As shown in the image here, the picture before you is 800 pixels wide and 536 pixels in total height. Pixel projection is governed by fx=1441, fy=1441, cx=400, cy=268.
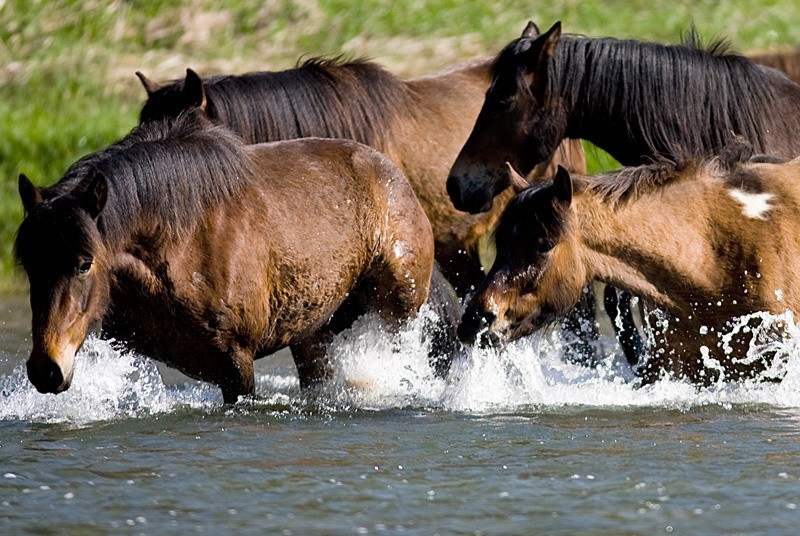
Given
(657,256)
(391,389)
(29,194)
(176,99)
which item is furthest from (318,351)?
(29,194)

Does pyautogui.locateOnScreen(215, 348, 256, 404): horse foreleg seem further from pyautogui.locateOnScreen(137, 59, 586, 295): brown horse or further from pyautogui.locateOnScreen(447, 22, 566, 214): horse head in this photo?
pyautogui.locateOnScreen(447, 22, 566, 214): horse head

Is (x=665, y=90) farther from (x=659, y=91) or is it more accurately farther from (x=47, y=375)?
(x=47, y=375)

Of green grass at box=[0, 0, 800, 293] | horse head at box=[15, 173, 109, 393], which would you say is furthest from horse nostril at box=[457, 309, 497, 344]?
green grass at box=[0, 0, 800, 293]

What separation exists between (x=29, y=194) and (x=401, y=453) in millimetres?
1802

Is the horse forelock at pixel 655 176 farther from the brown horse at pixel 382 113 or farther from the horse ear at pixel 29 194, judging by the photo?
the horse ear at pixel 29 194

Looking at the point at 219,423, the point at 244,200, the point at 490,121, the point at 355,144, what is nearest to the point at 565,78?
the point at 490,121

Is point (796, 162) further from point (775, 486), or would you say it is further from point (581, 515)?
point (581, 515)

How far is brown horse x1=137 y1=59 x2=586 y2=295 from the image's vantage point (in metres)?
7.82

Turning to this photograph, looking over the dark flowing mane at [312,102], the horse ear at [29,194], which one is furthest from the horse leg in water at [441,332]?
the horse ear at [29,194]

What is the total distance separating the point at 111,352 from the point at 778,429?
115 inches

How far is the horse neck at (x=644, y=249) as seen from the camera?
247 inches

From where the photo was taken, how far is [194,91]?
24.6ft

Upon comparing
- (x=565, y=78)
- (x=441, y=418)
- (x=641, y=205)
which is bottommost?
(x=441, y=418)

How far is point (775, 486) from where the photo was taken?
4961 millimetres
